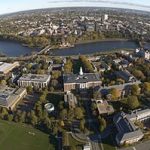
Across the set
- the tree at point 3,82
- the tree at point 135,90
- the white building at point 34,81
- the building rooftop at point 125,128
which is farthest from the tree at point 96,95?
the tree at point 3,82

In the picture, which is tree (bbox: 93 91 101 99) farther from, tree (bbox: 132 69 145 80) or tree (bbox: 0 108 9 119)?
tree (bbox: 0 108 9 119)

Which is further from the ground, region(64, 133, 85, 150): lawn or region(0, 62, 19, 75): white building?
region(64, 133, 85, 150): lawn

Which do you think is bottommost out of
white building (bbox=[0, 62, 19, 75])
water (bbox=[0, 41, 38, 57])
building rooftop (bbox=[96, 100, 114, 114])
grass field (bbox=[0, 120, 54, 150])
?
water (bbox=[0, 41, 38, 57])

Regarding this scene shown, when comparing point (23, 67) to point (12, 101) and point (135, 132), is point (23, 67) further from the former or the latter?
point (135, 132)

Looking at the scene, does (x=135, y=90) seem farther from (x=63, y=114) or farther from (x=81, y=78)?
(x=63, y=114)

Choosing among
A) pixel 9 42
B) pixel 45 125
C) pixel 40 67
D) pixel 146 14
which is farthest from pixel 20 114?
pixel 146 14

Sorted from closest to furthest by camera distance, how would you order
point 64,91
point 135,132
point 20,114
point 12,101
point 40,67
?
point 135,132
point 20,114
point 12,101
point 64,91
point 40,67

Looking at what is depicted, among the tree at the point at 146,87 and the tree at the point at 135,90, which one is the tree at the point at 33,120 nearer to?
the tree at the point at 135,90

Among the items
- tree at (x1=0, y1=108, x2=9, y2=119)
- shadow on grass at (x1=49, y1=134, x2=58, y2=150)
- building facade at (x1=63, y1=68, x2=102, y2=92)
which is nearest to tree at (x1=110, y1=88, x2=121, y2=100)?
building facade at (x1=63, y1=68, x2=102, y2=92)
